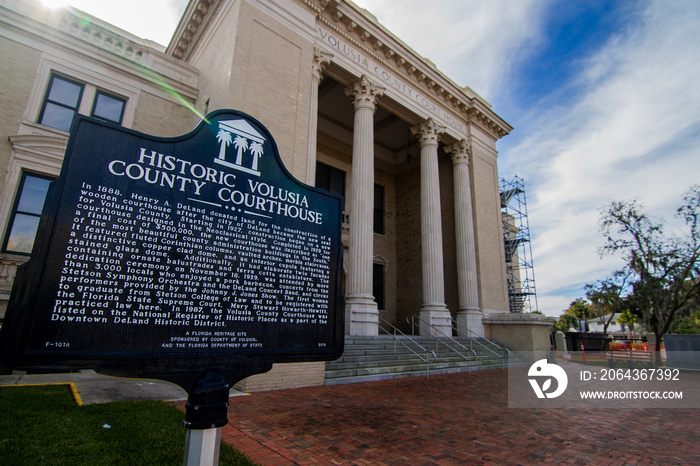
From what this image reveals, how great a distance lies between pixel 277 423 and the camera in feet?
18.2

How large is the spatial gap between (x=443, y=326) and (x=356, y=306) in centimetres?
508

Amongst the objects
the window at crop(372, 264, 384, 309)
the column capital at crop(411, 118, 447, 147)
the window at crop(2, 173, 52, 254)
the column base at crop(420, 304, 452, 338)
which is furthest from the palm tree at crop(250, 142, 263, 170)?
the window at crop(372, 264, 384, 309)

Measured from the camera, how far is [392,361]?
1123cm

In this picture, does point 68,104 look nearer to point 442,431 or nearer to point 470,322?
point 442,431

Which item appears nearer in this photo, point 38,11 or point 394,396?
point 394,396

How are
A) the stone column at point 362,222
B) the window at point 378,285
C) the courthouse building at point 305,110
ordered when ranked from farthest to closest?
1. the window at point 378,285
2. the stone column at point 362,222
3. the courthouse building at point 305,110

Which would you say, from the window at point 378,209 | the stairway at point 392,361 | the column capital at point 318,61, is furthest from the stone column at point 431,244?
the column capital at point 318,61

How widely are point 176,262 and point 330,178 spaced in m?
18.4

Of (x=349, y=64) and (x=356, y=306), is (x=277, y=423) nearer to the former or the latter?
(x=356, y=306)

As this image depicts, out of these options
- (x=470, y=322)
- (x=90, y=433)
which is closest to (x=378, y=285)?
(x=470, y=322)

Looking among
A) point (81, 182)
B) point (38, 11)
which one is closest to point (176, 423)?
point (81, 182)

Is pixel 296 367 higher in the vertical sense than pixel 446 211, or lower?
lower

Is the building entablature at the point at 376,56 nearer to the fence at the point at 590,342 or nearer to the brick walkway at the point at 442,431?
the brick walkway at the point at 442,431

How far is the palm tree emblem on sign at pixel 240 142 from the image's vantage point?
2.96 m
